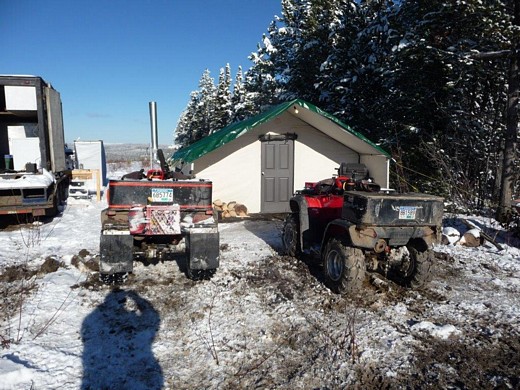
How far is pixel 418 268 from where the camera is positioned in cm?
494

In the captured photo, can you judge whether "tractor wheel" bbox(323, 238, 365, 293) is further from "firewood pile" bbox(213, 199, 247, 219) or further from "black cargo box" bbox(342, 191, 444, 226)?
"firewood pile" bbox(213, 199, 247, 219)

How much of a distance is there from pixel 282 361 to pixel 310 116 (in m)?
8.91

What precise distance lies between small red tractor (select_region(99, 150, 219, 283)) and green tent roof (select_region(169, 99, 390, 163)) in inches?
191

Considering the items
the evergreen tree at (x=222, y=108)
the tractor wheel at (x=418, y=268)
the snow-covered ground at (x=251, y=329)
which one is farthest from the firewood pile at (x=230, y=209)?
the evergreen tree at (x=222, y=108)

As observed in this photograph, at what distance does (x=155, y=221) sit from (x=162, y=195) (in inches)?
16.0

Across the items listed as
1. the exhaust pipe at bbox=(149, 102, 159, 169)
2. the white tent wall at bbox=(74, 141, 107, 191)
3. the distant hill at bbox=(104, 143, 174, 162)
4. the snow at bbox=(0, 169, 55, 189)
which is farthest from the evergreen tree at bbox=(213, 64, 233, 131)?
the snow at bbox=(0, 169, 55, 189)

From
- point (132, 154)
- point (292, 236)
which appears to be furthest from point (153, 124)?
point (132, 154)

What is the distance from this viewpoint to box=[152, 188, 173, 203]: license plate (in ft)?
16.5

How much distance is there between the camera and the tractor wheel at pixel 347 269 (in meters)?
4.61

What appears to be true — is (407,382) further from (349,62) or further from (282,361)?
(349,62)

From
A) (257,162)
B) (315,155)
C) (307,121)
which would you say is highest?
(307,121)

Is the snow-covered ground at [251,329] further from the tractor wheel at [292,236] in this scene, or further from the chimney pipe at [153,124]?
the chimney pipe at [153,124]

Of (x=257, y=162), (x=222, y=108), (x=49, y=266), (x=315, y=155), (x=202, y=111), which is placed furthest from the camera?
(x=202, y=111)

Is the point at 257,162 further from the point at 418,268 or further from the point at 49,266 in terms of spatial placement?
the point at 418,268
